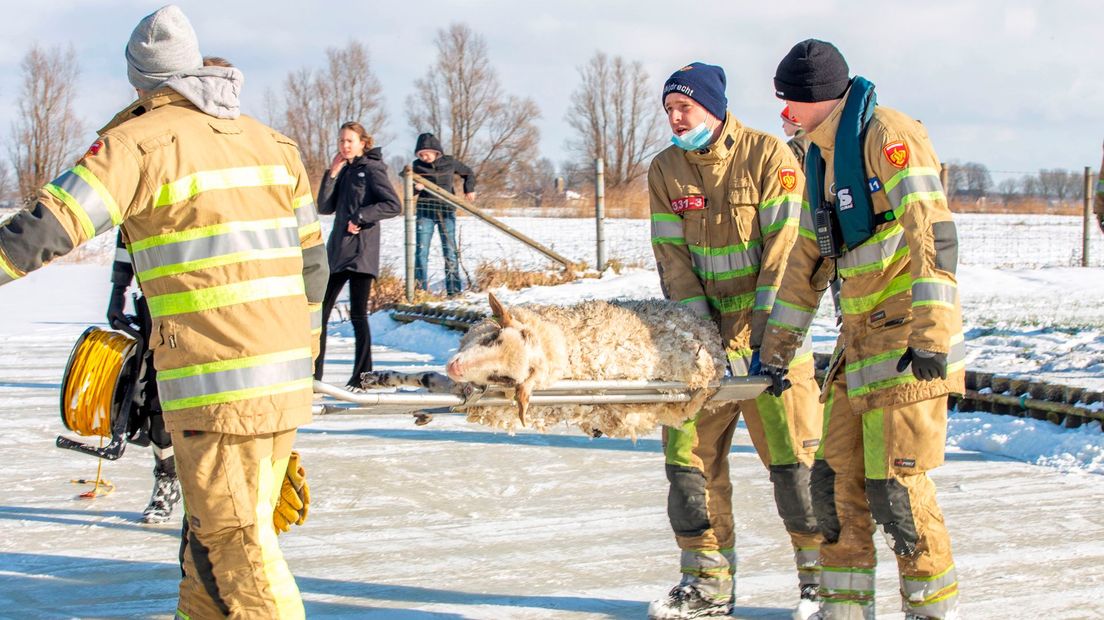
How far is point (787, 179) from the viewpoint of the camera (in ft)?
14.1

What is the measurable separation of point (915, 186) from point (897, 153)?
13 cm

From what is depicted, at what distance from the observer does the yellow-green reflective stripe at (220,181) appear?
2.96m

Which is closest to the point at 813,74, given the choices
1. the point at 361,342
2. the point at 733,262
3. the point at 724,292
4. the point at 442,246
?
the point at 733,262

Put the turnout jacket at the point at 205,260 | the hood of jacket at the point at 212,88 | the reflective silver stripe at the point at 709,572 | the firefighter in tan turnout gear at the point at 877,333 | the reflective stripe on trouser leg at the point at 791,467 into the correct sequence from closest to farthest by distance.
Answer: the turnout jacket at the point at 205,260 < the hood of jacket at the point at 212,88 < the firefighter in tan turnout gear at the point at 877,333 < the reflective silver stripe at the point at 709,572 < the reflective stripe on trouser leg at the point at 791,467

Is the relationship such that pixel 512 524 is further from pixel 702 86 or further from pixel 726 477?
pixel 702 86

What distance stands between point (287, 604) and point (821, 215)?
215 cm

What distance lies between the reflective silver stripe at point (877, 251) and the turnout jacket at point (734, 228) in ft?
1.77

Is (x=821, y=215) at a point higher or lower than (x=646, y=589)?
higher

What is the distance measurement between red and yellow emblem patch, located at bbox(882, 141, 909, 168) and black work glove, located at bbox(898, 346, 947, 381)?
2.01 ft

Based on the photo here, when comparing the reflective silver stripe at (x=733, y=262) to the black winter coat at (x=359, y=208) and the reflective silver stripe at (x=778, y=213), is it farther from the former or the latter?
the black winter coat at (x=359, y=208)

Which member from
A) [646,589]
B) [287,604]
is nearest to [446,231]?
[646,589]

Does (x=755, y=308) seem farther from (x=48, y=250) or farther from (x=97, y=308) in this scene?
(x=97, y=308)

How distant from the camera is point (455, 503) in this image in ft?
18.5

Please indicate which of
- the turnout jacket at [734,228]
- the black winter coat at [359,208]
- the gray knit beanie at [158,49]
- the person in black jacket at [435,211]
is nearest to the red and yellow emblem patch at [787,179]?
the turnout jacket at [734,228]
